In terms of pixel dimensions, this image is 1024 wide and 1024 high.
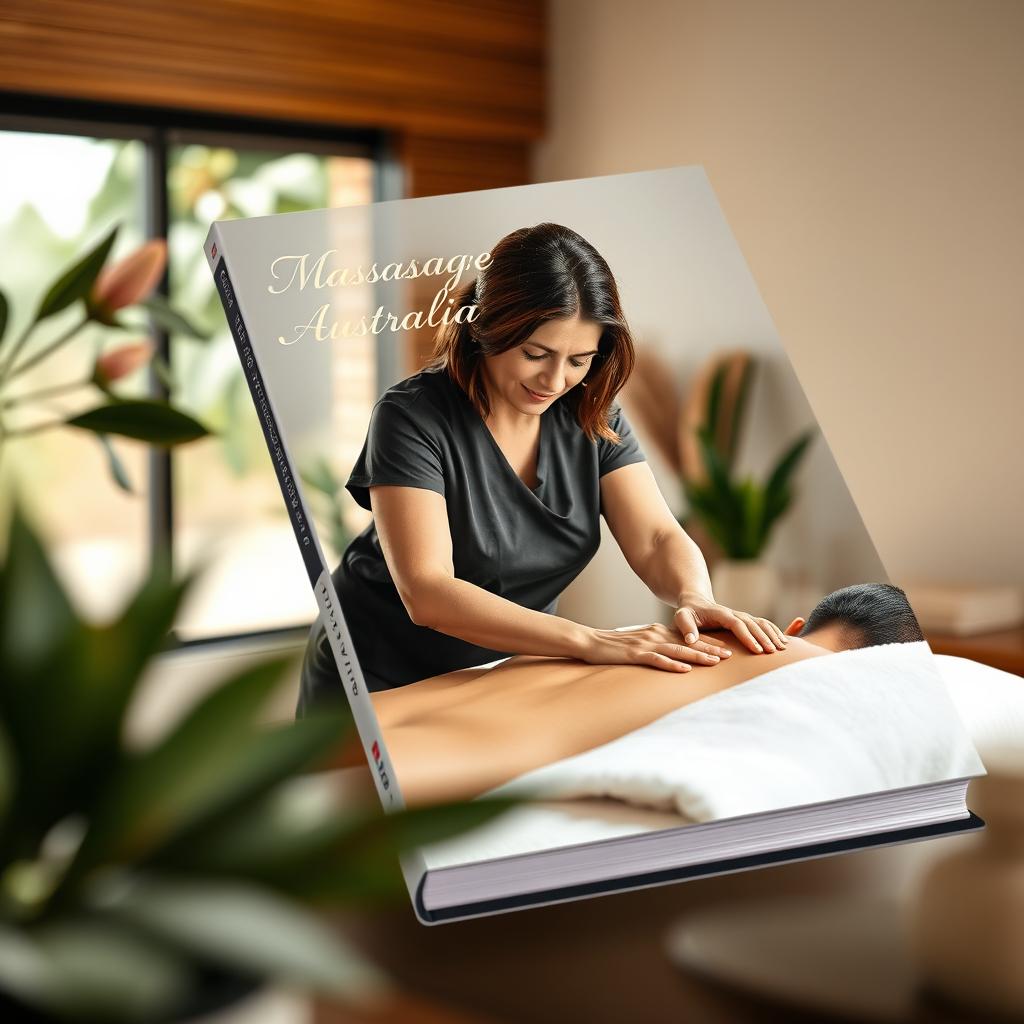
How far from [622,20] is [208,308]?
128cm

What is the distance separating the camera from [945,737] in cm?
51

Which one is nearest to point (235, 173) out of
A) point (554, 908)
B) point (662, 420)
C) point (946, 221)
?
point (946, 221)

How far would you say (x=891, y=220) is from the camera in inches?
97.5

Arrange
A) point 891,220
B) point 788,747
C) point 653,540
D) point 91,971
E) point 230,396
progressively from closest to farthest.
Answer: point 91,971
point 788,747
point 653,540
point 891,220
point 230,396

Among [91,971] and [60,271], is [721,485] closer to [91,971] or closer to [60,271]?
[91,971]

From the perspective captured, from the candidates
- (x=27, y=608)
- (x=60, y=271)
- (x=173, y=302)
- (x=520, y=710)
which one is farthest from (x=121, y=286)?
(x=173, y=302)

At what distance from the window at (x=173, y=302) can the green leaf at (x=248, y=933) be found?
88.7 inches

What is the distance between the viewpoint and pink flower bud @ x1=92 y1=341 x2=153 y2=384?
545 mm

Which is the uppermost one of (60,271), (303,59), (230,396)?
(303,59)

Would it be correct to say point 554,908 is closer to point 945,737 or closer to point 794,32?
point 945,737

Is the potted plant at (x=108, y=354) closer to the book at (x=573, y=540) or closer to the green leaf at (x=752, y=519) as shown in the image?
the book at (x=573, y=540)

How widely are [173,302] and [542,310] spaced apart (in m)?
2.34

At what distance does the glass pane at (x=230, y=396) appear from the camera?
2752 mm

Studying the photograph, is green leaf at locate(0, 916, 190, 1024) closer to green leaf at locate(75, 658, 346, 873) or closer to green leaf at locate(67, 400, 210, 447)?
green leaf at locate(75, 658, 346, 873)
